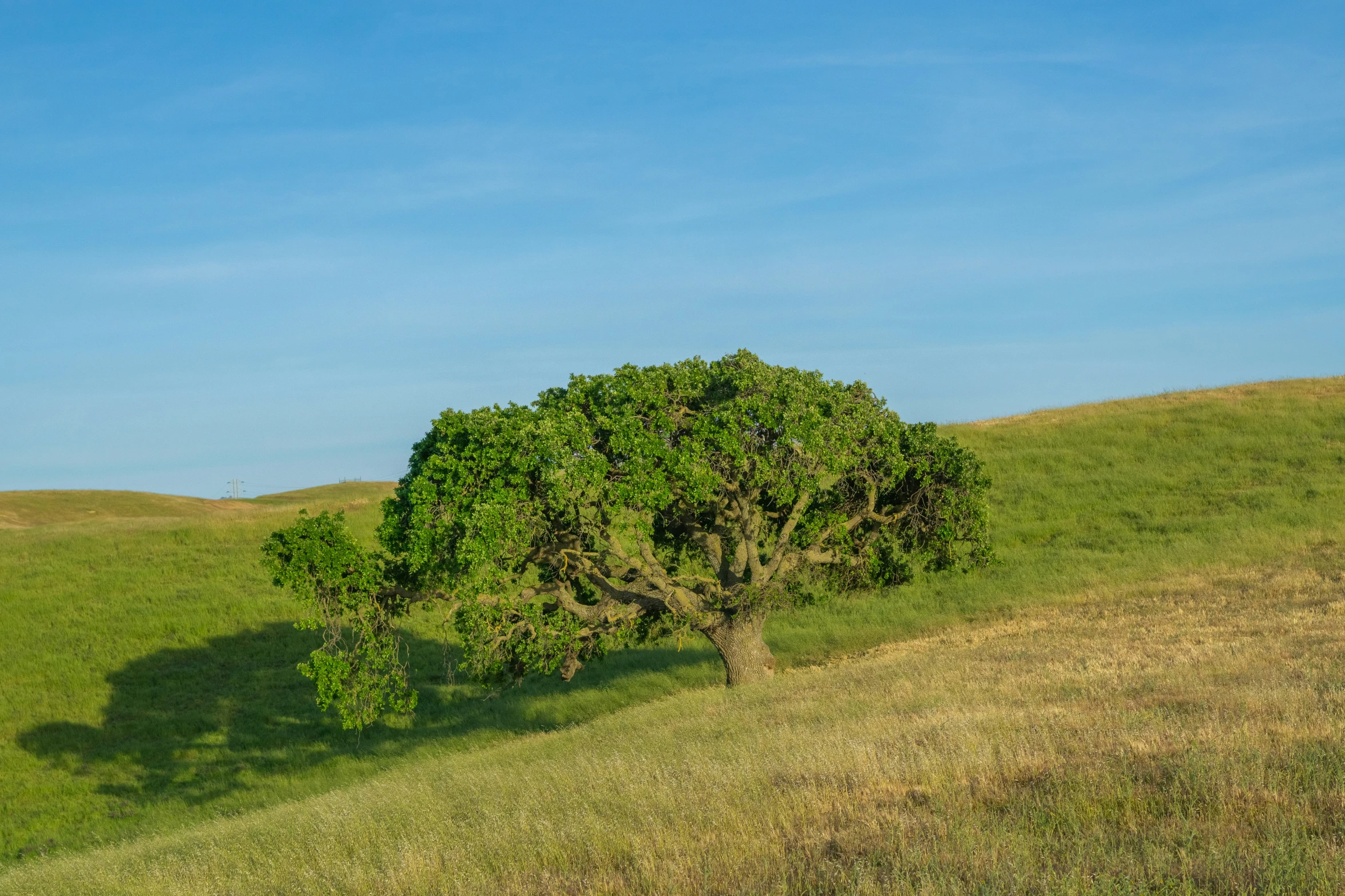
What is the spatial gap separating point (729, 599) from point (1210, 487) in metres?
31.8

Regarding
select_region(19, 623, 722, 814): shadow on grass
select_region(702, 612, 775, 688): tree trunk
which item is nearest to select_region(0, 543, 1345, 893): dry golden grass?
select_region(702, 612, 775, 688): tree trunk

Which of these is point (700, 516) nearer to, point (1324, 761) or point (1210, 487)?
point (1324, 761)

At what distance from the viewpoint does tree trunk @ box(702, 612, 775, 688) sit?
24375 mm

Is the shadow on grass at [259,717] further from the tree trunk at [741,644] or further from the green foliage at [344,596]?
the green foliage at [344,596]

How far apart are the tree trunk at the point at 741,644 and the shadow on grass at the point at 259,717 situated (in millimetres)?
4637

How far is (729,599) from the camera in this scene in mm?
23984

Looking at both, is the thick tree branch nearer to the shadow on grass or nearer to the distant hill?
the shadow on grass

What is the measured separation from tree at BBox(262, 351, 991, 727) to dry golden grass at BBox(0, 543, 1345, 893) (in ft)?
10.6

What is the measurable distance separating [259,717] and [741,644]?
2004cm

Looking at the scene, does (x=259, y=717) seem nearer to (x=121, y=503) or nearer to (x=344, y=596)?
(x=344, y=596)

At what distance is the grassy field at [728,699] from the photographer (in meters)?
8.91

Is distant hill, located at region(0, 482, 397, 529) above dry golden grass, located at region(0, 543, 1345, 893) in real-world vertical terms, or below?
above

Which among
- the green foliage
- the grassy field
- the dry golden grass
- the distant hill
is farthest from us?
the distant hill

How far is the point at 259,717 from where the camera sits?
34812 millimetres
